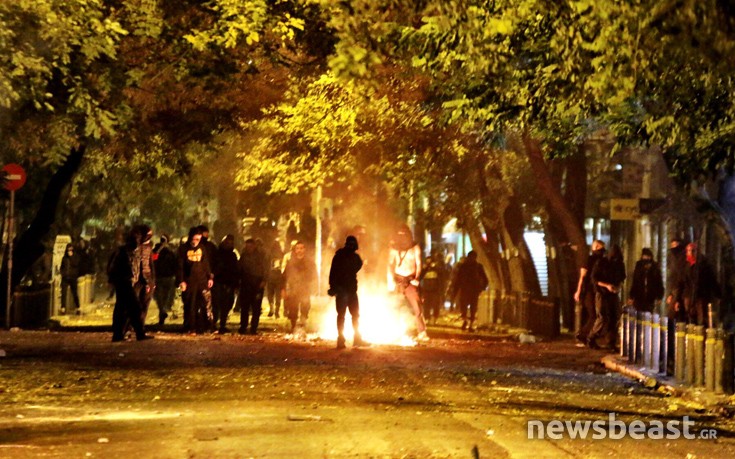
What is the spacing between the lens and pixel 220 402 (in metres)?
12.6

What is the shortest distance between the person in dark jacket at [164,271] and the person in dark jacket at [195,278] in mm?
2608

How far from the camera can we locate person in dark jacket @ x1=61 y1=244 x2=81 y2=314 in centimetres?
3141

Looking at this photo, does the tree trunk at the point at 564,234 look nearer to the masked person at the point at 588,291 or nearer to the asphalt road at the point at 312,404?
the masked person at the point at 588,291

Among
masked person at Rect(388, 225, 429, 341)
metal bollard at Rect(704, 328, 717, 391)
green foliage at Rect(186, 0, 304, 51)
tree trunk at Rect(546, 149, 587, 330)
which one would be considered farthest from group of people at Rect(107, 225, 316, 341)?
metal bollard at Rect(704, 328, 717, 391)

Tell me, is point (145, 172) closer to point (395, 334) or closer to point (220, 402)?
point (395, 334)

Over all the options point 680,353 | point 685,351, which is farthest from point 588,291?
point 685,351

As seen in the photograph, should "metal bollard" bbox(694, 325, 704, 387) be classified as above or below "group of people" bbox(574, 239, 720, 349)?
below

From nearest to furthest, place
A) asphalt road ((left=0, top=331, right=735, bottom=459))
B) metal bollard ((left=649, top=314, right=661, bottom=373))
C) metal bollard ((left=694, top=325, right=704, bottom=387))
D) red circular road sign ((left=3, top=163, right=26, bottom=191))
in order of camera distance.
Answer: asphalt road ((left=0, top=331, right=735, bottom=459)), metal bollard ((left=694, top=325, right=704, bottom=387)), metal bollard ((left=649, top=314, right=661, bottom=373)), red circular road sign ((left=3, top=163, right=26, bottom=191))

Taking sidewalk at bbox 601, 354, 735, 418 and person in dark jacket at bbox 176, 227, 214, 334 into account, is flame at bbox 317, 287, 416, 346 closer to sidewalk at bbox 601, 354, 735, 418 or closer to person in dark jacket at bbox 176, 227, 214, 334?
person in dark jacket at bbox 176, 227, 214, 334

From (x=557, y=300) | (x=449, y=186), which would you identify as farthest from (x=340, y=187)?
(x=557, y=300)

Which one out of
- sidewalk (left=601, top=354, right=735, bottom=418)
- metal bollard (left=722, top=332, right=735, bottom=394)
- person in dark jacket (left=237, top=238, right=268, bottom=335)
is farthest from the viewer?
person in dark jacket (left=237, top=238, right=268, bottom=335)

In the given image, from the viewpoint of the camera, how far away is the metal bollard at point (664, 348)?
16.6 meters

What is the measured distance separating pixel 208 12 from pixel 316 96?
5.81 m

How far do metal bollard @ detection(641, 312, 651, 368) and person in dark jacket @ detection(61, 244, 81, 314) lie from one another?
17.4m
